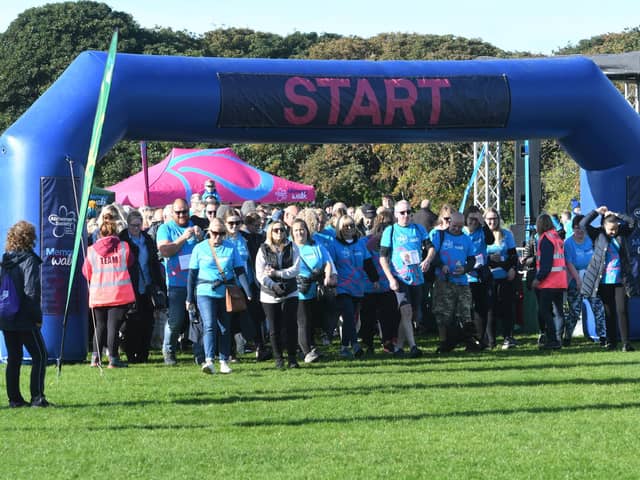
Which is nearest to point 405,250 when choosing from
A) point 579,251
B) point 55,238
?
point 579,251

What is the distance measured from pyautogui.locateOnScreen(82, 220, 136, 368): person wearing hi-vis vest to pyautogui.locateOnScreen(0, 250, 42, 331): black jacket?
287 cm

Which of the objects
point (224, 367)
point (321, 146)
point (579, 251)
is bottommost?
point (224, 367)

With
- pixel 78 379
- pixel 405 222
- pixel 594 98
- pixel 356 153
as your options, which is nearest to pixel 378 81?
pixel 405 222

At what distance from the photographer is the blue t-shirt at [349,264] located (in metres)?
13.9

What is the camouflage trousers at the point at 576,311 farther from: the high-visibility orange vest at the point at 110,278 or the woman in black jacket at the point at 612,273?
the high-visibility orange vest at the point at 110,278

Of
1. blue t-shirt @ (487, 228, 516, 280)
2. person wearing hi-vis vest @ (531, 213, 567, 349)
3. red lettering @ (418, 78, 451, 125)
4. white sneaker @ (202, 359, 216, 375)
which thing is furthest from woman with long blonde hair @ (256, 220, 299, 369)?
person wearing hi-vis vest @ (531, 213, 567, 349)

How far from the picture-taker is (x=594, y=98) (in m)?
15.0

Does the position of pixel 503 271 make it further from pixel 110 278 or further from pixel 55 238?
pixel 55 238

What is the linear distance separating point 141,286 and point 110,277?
40.4 inches

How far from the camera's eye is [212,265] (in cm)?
1238

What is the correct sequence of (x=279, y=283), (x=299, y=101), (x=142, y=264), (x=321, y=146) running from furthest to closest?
1. (x=321, y=146)
2. (x=299, y=101)
3. (x=142, y=264)
4. (x=279, y=283)

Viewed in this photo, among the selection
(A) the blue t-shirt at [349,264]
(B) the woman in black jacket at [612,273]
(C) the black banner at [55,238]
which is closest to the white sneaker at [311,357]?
(A) the blue t-shirt at [349,264]

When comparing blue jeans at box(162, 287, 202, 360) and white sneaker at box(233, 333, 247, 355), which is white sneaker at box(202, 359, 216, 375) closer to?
blue jeans at box(162, 287, 202, 360)

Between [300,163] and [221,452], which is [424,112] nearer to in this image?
[221,452]
